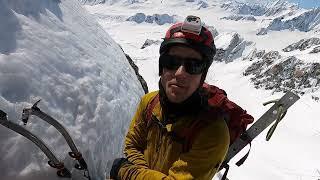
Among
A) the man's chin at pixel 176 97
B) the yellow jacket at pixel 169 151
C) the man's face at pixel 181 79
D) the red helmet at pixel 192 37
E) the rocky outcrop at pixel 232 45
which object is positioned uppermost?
the red helmet at pixel 192 37

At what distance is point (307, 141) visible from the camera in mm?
31062

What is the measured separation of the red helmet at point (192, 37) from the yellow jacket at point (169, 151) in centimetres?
60

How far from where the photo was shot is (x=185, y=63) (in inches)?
141

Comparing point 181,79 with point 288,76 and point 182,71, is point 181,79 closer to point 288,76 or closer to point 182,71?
point 182,71

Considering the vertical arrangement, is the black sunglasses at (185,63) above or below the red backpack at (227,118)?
above

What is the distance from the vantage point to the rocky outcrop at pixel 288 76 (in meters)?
50.1

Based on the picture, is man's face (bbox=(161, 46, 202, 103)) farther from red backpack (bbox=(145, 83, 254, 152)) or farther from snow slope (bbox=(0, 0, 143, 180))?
snow slope (bbox=(0, 0, 143, 180))

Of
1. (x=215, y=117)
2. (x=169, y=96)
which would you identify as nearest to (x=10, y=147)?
(x=169, y=96)

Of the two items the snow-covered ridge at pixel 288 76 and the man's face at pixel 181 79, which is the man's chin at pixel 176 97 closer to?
the man's face at pixel 181 79

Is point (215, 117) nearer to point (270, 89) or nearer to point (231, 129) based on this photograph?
point (231, 129)

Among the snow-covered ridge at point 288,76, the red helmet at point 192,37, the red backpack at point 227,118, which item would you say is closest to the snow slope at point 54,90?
the red backpack at point 227,118

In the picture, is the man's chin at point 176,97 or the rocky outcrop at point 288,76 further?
the rocky outcrop at point 288,76

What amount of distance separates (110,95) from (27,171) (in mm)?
2509

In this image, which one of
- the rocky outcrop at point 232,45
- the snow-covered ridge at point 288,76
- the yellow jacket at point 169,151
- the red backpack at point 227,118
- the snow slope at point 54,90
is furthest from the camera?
the rocky outcrop at point 232,45
